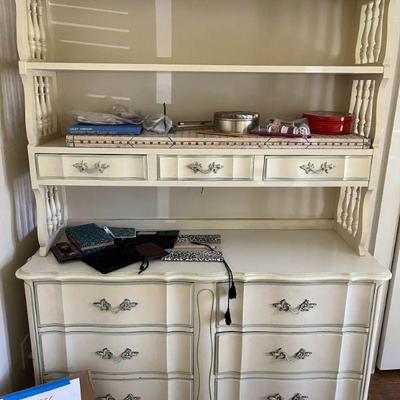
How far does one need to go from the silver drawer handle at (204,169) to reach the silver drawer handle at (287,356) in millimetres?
684

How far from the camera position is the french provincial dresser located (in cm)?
147

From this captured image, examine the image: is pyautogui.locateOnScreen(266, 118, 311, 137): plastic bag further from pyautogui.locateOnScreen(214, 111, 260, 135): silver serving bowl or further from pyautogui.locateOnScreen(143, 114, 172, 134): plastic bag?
pyautogui.locateOnScreen(143, 114, 172, 134): plastic bag

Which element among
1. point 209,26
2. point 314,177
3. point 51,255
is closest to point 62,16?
point 209,26

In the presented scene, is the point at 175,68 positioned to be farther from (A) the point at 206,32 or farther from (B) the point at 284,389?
(B) the point at 284,389

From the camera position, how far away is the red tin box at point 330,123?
1.55 m

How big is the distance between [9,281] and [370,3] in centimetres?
165

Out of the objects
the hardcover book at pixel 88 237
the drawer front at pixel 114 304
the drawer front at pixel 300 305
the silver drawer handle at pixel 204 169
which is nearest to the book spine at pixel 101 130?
the silver drawer handle at pixel 204 169

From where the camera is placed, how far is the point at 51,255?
159cm

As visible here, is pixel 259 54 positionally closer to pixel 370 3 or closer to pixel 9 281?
pixel 370 3

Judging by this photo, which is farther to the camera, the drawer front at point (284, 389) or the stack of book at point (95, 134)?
the drawer front at point (284, 389)

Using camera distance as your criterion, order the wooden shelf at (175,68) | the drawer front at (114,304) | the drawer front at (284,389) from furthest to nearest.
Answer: the drawer front at (284,389) < the drawer front at (114,304) < the wooden shelf at (175,68)

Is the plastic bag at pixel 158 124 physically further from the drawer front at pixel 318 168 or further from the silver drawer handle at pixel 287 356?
the silver drawer handle at pixel 287 356

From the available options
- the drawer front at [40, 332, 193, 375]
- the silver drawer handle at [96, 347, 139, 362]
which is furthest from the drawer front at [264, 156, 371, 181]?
the silver drawer handle at [96, 347, 139, 362]

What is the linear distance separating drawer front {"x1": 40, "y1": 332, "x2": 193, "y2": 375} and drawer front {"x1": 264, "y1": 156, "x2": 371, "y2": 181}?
2.16ft
